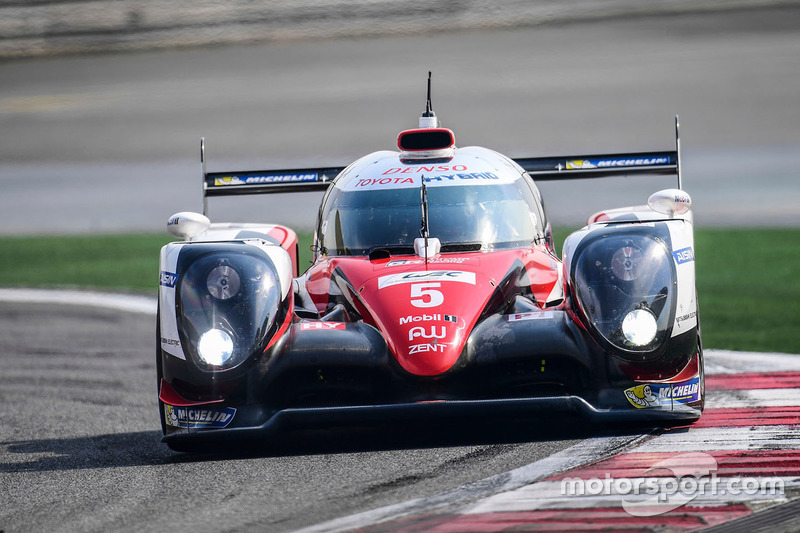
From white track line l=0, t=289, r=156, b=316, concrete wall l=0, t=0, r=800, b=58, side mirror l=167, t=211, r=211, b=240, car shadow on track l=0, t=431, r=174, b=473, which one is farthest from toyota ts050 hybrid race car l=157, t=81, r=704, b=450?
concrete wall l=0, t=0, r=800, b=58

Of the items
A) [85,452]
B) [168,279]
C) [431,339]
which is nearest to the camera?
[431,339]

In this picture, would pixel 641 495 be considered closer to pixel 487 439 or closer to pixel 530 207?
pixel 487 439

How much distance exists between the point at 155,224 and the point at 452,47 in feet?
37.7

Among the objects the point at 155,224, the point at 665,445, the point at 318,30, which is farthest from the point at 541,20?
the point at 665,445

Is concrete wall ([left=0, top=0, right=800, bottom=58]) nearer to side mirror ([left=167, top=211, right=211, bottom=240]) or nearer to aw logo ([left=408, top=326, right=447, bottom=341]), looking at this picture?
side mirror ([left=167, top=211, right=211, bottom=240])

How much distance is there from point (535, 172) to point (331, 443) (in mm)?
2867

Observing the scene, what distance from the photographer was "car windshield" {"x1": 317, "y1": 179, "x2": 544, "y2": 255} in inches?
278

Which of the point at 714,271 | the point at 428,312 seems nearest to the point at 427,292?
the point at 428,312

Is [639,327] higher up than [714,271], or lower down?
higher up

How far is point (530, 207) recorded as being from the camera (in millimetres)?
7453

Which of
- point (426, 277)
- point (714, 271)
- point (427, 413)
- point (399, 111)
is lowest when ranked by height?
point (714, 271)

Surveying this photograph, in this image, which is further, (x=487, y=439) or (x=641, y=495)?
(x=487, y=439)

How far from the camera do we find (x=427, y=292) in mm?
6141

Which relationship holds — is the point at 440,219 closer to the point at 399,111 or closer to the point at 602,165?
the point at 602,165
